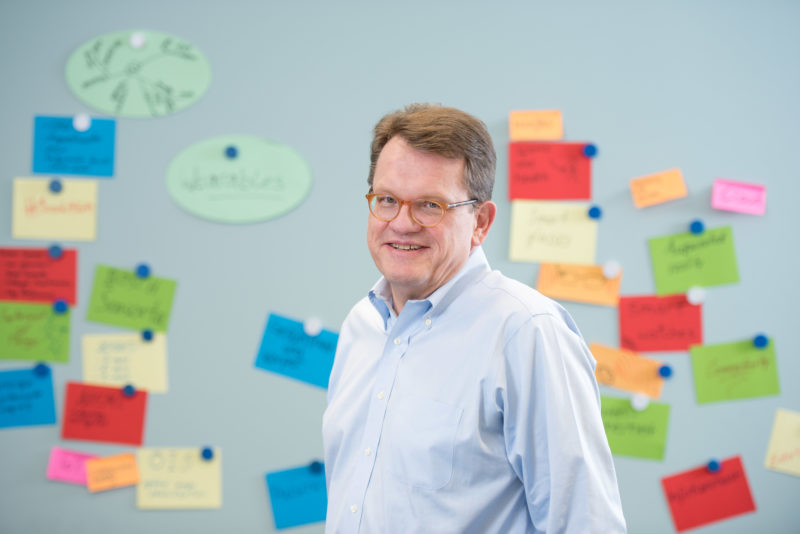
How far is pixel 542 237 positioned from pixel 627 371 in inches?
12.6

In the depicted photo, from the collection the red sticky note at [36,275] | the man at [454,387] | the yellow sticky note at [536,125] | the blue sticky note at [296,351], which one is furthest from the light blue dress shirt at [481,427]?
the red sticky note at [36,275]

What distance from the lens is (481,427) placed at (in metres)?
0.84

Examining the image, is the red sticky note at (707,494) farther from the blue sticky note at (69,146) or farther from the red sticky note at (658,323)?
the blue sticky note at (69,146)

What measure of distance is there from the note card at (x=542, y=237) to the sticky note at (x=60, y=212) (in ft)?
2.75

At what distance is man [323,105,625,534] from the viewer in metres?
0.80

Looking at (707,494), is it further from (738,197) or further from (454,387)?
(454,387)

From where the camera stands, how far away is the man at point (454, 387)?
80 cm

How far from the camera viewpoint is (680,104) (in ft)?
4.57

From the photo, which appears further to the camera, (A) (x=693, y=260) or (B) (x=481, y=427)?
(A) (x=693, y=260)

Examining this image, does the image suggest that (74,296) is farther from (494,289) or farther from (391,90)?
(494,289)

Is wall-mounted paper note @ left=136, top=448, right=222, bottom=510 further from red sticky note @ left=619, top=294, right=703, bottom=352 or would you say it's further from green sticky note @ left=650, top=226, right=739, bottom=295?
green sticky note @ left=650, top=226, right=739, bottom=295

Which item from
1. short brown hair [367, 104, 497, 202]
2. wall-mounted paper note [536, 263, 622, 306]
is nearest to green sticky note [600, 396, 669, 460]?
wall-mounted paper note [536, 263, 622, 306]

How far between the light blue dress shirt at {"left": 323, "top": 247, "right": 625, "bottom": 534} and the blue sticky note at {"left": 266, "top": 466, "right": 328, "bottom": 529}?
423 mm

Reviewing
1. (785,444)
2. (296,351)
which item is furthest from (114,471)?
(785,444)
